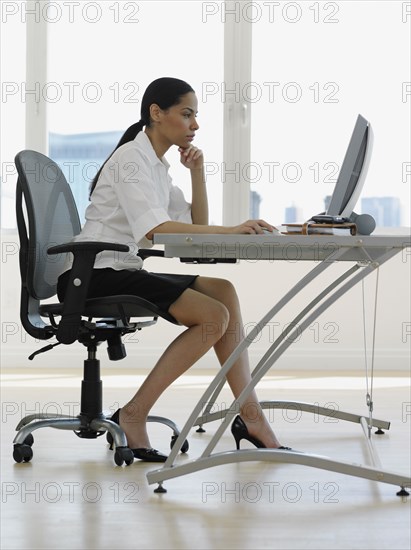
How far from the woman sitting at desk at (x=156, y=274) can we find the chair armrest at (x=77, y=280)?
0.10 metres

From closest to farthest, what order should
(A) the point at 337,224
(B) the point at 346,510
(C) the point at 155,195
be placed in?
(B) the point at 346,510 < (A) the point at 337,224 < (C) the point at 155,195

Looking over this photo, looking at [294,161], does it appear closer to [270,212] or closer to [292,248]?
[270,212]

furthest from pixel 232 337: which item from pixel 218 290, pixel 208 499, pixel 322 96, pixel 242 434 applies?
pixel 322 96

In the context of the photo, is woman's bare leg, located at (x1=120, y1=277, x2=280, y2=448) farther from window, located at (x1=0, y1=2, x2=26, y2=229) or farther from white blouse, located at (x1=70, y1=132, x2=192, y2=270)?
window, located at (x1=0, y1=2, x2=26, y2=229)

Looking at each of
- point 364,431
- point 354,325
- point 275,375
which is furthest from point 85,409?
point 354,325

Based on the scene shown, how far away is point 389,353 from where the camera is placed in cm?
477

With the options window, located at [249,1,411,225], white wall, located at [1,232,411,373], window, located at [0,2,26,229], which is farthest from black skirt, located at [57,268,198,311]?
window, located at [0,2,26,229]

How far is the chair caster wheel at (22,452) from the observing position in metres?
2.60

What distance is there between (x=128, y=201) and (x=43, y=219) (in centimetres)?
37

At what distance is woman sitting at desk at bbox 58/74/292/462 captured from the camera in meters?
2.54

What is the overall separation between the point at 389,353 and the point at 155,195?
2.57 m

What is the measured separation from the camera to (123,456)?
2545mm

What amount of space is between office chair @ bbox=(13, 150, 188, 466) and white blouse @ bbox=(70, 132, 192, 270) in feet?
0.38

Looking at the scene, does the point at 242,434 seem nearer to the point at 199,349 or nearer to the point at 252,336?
the point at 199,349
